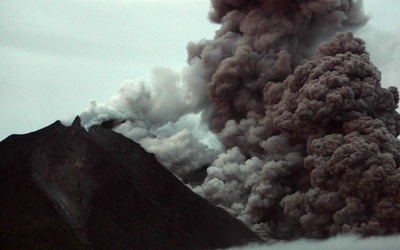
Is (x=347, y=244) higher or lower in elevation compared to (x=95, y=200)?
lower

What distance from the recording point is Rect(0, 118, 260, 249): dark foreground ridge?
1367 inches

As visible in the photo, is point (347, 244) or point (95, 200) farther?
point (95, 200)

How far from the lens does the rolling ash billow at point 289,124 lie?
33.6m

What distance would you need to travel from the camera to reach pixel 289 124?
3734 cm

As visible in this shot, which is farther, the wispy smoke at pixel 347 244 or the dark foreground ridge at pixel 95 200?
the dark foreground ridge at pixel 95 200

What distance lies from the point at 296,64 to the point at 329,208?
12245 millimetres

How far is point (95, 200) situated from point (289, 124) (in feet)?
40.5

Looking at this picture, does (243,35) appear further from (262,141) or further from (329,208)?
(329,208)

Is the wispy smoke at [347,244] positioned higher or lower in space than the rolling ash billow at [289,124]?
lower

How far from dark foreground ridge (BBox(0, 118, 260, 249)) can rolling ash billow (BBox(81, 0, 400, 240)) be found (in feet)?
3.48

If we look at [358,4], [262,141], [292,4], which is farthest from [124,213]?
[358,4]

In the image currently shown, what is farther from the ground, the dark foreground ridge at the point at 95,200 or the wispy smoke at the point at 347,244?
the dark foreground ridge at the point at 95,200

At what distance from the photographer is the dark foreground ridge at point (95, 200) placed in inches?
1367

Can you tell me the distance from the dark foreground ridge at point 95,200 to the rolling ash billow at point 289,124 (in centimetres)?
106
